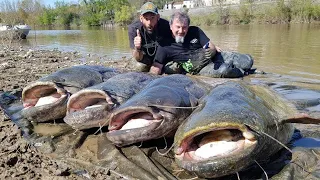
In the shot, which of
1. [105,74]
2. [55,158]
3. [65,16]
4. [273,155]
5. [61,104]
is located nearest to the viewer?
[273,155]

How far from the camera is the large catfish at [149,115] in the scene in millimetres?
3287

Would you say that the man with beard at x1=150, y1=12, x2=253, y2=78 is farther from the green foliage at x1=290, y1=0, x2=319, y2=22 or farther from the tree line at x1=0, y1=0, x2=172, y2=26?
the tree line at x1=0, y1=0, x2=172, y2=26

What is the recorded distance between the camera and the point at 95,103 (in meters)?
4.28

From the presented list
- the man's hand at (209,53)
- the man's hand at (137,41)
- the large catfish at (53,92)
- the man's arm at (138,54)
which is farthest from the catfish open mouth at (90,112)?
the man's hand at (209,53)

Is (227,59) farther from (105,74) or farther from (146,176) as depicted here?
(146,176)

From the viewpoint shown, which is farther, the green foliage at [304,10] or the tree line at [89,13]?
the tree line at [89,13]

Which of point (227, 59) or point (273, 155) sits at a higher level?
point (227, 59)

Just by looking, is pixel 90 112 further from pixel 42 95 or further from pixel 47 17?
pixel 47 17

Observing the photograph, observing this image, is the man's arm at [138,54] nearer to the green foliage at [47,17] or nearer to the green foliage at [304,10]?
the green foliage at [304,10]

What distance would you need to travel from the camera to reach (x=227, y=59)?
821 centimetres

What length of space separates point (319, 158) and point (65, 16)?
86737 mm

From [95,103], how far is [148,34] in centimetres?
315

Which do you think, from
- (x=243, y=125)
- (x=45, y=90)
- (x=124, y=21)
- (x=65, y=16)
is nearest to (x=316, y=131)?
(x=243, y=125)

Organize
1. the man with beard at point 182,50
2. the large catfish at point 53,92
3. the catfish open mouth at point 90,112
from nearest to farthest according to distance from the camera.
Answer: the catfish open mouth at point 90,112 → the large catfish at point 53,92 → the man with beard at point 182,50
